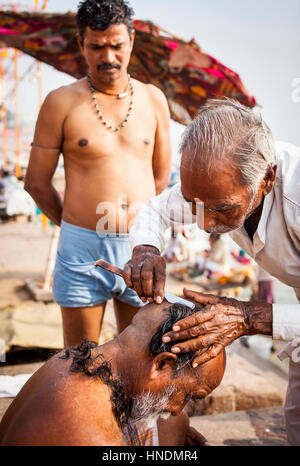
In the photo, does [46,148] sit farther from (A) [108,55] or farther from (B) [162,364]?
(B) [162,364]

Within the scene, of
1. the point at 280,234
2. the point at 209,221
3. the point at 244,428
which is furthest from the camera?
the point at 244,428

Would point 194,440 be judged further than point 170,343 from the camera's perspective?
Yes

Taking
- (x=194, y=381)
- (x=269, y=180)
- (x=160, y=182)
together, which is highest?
(x=269, y=180)

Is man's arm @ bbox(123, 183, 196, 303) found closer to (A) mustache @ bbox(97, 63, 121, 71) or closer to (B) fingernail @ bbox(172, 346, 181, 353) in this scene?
(B) fingernail @ bbox(172, 346, 181, 353)

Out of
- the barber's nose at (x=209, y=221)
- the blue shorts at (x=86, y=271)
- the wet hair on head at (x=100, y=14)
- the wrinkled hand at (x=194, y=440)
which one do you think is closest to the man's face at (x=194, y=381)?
the wrinkled hand at (x=194, y=440)

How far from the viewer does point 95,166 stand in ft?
8.30

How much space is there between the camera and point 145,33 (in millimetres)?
3643

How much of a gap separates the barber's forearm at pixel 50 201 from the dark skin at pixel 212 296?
1098mm

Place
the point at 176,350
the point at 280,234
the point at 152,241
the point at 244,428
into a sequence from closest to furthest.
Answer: the point at 176,350
the point at 280,234
the point at 152,241
the point at 244,428

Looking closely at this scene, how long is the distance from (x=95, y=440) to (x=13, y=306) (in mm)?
3804

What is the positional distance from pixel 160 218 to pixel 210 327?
86 cm

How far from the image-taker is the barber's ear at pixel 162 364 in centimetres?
150

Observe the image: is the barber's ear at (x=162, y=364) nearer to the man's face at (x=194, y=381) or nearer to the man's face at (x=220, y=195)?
the man's face at (x=194, y=381)

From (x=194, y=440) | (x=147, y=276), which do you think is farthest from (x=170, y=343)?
(x=194, y=440)
